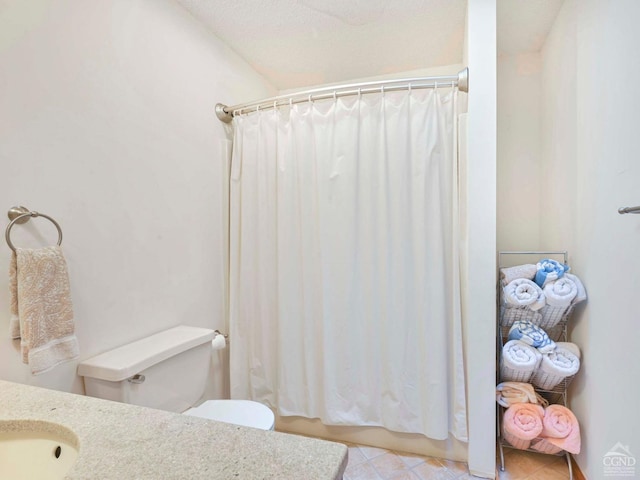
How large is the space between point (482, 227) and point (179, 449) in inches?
56.2

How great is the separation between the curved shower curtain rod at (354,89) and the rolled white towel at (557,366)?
1320mm

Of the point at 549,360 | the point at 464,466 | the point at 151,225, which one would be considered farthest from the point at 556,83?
the point at 151,225

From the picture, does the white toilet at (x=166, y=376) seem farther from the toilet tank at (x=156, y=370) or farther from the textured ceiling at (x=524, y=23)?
the textured ceiling at (x=524, y=23)

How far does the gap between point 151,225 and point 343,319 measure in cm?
106

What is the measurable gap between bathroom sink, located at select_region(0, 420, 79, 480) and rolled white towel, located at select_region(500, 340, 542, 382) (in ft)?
5.51

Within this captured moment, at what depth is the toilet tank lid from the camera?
1.09m

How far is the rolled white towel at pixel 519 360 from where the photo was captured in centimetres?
150

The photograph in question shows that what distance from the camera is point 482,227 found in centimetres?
149

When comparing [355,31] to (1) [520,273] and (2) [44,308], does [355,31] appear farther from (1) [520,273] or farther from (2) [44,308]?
(2) [44,308]

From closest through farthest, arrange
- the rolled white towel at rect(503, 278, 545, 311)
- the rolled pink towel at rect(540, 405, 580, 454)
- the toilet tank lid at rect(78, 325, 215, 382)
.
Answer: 1. the toilet tank lid at rect(78, 325, 215, 382)
2. the rolled pink towel at rect(540, 405, 580, 454)
3. the rolled white towel at rect(503, 278, 545, 311)

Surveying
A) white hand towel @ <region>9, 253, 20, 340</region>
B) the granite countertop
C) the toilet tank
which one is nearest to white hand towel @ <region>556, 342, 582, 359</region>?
the granite countertop

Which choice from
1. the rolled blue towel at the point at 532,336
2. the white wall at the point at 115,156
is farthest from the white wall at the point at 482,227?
the white wall at the point at 115,156

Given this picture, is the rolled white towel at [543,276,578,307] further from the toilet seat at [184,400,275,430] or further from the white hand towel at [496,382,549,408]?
the toilet seat at [184,400,275,430]

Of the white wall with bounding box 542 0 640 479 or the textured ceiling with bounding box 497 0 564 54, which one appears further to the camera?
the textured ceiling with bounding box 497 0 564 54
